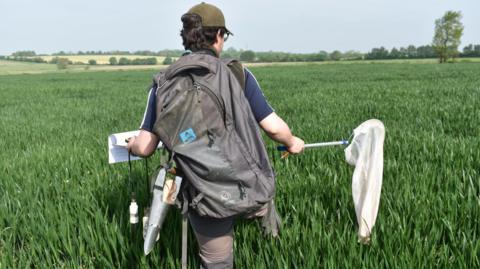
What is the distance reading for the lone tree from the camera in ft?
235

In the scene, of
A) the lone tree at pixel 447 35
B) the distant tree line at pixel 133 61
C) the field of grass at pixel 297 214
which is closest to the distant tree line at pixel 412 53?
the lone tree at pixel 447 35

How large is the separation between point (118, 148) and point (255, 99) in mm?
908

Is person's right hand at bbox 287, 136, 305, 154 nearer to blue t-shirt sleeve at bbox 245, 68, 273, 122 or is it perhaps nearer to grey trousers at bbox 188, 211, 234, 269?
blue t-shirt sleeve at bbox 245, 68, 273, 122

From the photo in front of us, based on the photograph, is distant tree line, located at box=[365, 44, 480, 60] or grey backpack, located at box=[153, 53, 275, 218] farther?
distant tree line, located at box=[365, 44, 480, 60]

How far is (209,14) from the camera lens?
180 centimetres

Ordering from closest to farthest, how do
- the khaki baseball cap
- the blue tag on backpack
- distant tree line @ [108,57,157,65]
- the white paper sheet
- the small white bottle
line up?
the blue tag on backpack
the khaki baseball cap
the small white bottle
the white paper sheet
distant tree line @ [108,57,157,65]

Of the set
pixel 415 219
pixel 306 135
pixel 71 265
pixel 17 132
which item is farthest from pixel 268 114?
pixel 17 132

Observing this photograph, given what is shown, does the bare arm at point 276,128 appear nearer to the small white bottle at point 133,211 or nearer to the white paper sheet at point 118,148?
the white paper sheet at point 118,148

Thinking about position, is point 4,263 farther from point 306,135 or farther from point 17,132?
point 17,132

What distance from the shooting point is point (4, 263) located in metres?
2.24

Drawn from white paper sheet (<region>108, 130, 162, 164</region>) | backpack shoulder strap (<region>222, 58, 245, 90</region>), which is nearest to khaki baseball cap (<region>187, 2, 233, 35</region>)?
backpack shoulder strap (<region>222, 58, 245, 90</region>)

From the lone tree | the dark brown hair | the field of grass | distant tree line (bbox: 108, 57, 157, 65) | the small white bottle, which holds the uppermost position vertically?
the lone tree

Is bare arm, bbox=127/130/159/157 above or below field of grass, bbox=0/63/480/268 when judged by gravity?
above

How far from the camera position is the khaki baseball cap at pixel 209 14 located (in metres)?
1.80
